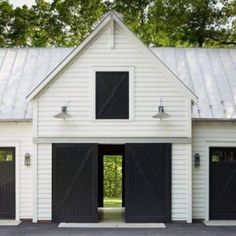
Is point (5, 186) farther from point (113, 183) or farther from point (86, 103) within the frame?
point (113, 183)

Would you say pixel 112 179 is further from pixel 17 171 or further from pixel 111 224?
pixel 111 224

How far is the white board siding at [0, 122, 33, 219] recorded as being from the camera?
15.2 m

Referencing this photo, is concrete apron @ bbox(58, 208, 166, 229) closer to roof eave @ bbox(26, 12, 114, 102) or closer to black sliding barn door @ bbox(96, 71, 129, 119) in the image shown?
black sliding barn door @ bbox(96, 71, 129, 119)

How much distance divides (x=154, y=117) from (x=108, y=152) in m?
4.89

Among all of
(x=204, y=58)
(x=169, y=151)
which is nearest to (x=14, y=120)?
(x=169, y=151)

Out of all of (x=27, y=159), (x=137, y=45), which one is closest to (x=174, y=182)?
(x=137, y=45)

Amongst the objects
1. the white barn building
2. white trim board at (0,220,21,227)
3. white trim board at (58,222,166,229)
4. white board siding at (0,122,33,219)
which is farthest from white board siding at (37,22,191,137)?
white trim board at (0,220,21,227)

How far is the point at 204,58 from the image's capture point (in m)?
18.3

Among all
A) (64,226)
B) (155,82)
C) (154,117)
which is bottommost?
(64,226)

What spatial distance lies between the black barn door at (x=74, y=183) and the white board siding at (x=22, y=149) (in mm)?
847

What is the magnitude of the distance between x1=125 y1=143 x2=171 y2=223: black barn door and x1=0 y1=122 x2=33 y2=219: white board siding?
2745 mm

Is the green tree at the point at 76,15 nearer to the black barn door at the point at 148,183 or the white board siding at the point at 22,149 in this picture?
the white board siding at the point at 22,149

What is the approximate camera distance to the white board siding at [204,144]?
602 inches

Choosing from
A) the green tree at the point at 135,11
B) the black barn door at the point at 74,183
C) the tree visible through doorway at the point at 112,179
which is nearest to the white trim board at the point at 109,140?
the black barn door at the point at 74,183
